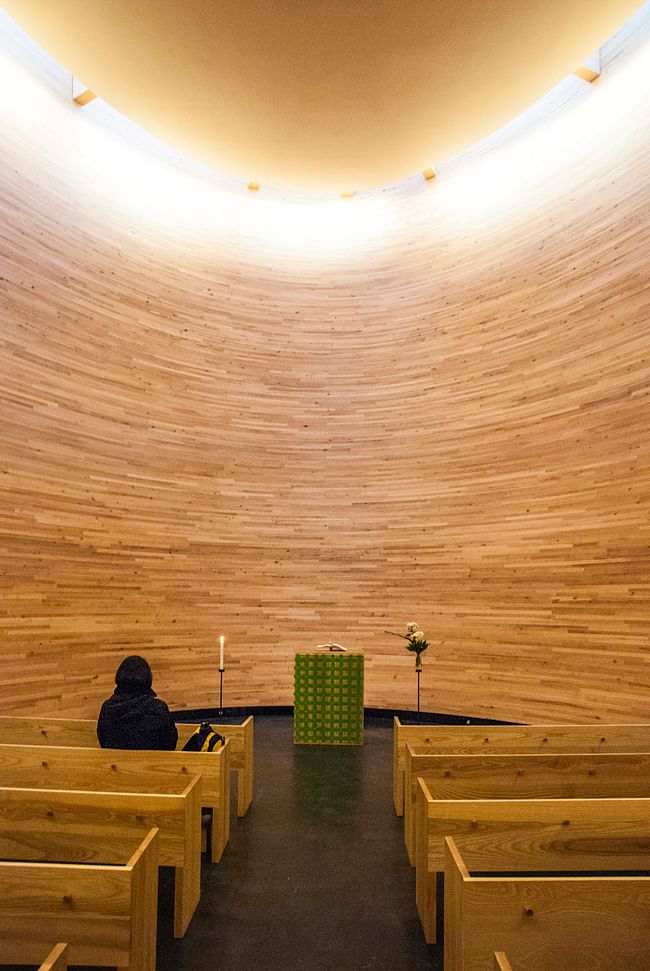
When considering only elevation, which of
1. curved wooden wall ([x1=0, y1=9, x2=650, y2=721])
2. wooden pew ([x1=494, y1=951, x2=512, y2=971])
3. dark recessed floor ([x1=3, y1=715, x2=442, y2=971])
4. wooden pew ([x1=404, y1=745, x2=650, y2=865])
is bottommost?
dark recessed floor ([x1=3, y1=715, x2=442, y2=971])

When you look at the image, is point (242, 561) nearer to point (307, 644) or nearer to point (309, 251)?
point (307, 644)

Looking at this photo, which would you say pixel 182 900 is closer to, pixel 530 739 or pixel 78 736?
pixel 78 736

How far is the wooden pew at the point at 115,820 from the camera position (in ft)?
7.98

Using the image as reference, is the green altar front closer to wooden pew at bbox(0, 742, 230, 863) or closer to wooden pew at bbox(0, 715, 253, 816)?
wooden pew at bbox(0, 715, 253, 816)

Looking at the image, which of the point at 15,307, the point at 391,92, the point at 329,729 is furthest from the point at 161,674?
the point at 391,92

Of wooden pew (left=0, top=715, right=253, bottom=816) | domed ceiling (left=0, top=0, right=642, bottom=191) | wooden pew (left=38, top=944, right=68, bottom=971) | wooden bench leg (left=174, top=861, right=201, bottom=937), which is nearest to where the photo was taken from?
wooden pew (left=38, top=944, right=68, bottom=971)

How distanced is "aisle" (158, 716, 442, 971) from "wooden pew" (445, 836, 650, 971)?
852 millimetres

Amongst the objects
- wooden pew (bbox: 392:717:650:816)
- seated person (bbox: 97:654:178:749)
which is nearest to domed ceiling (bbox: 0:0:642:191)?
seated person (bbox: 97:654:178:749)

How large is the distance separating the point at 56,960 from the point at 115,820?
1030mm

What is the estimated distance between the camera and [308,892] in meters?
3.09

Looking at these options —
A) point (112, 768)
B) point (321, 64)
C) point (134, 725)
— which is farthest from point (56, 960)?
point (321, 64)

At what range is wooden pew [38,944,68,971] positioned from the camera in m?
1.43

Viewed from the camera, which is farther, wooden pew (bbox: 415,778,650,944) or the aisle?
the aisle

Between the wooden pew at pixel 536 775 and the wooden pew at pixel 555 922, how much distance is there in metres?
1.09
